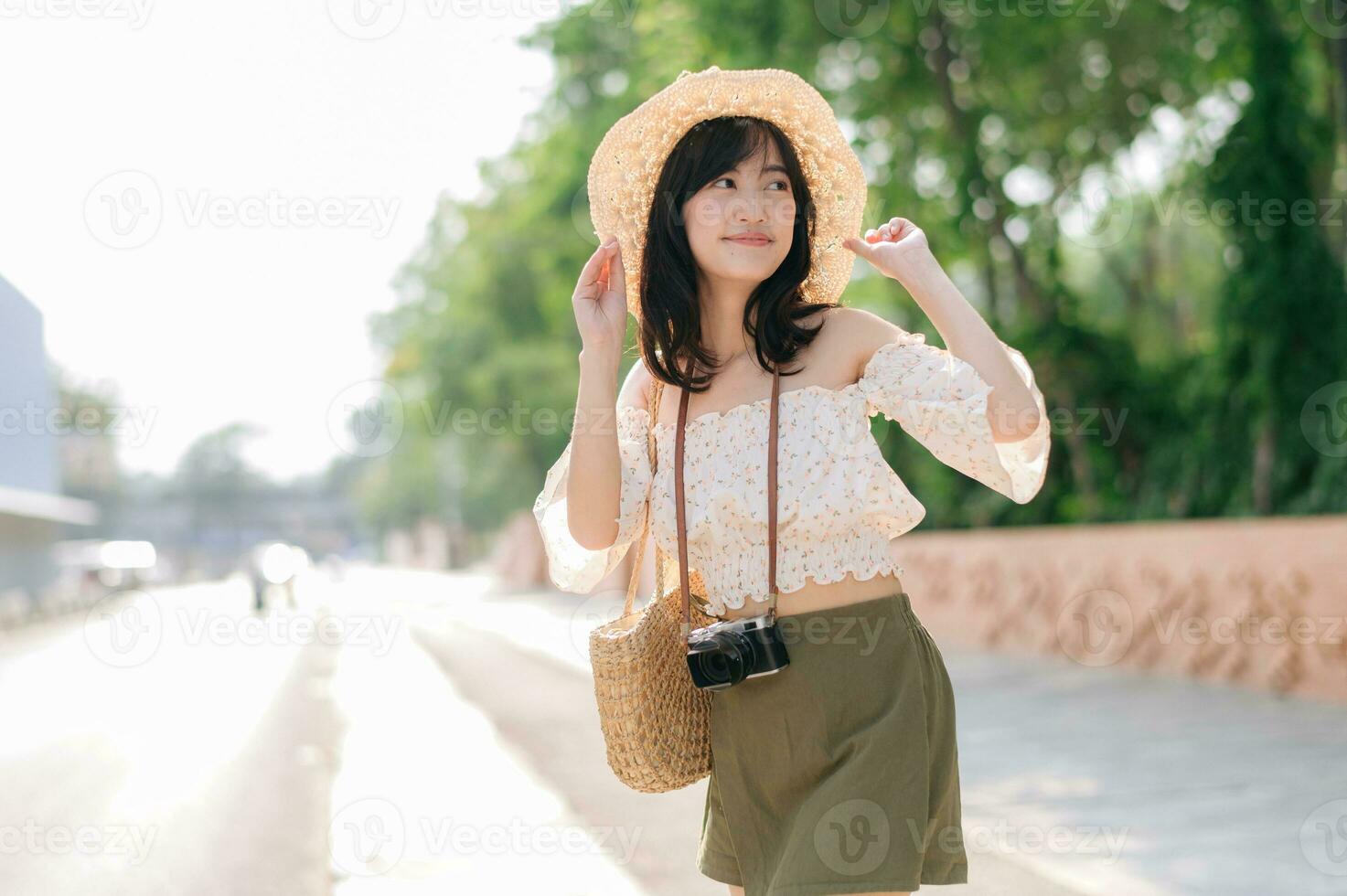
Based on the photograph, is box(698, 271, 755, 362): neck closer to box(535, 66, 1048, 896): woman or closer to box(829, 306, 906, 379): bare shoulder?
box(535, 66, 1048, 896): woman

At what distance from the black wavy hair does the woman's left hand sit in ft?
0.52

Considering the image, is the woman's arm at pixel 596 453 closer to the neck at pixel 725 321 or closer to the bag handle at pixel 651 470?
the bag handle at pixel 651 470

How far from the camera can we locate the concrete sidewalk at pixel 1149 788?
522 centimetres

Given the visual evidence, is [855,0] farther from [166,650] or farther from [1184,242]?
[1184,242]

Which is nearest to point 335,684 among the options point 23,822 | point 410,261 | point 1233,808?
point 23,822

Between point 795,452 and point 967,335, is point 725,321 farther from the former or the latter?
point 967,335

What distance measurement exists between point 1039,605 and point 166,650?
14126 mm

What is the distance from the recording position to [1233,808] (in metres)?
6.26

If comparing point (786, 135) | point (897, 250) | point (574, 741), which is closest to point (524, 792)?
point (574, 741)

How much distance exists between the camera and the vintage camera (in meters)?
2.46

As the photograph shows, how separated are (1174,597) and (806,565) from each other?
9.46 m

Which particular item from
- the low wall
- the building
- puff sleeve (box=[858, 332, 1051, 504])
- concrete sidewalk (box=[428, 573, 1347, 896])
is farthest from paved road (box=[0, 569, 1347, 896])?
puff sleeve (box=[858, 332, 1051, 504])

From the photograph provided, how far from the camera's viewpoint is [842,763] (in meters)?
2.45

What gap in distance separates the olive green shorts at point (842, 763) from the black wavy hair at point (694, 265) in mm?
565
